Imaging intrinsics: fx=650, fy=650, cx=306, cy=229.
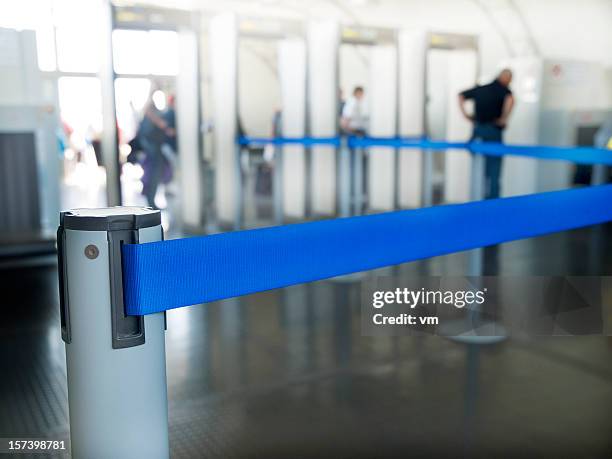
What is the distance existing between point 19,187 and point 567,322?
4.85 meters

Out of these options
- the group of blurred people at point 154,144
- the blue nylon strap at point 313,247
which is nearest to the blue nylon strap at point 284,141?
the group of blurred people at point 154,144

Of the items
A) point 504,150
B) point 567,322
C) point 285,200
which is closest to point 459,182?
point 285,200

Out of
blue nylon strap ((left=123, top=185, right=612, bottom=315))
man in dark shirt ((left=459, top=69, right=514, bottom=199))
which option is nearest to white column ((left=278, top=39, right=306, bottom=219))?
man in dark shirt ((left=459, top=69, right=514, bottom=199))

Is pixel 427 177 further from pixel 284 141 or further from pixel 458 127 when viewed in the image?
pixel 284 141

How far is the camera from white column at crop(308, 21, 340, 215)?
7840mm

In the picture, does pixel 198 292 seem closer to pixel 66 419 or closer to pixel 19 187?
pixel 66 419

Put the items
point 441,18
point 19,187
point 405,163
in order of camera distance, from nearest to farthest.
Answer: point 19,187 < point 405,163 < point 441,18

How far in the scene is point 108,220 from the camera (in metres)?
1.03

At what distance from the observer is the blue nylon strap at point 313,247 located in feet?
3.43

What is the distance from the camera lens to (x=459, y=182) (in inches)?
379

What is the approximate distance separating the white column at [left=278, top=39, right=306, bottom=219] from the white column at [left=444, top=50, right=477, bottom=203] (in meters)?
2.68

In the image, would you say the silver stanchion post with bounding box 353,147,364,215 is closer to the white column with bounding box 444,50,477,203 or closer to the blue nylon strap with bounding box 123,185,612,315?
the white column with bounding box 444,50,477,203

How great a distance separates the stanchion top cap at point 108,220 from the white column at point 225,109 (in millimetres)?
6031

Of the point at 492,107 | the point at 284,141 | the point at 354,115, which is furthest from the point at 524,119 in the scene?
the point at 284,141
